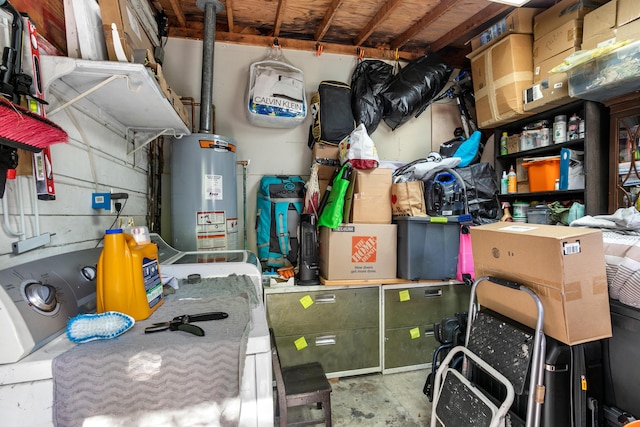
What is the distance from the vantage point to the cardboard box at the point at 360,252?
2275 millimetres

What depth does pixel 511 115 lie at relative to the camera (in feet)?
8.42

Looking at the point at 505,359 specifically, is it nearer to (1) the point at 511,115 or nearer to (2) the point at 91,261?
(2) the point at 91,261

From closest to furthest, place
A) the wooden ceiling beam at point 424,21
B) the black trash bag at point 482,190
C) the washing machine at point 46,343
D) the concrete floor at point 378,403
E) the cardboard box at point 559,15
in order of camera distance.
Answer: the washing machine at point 46,343 < the concrete floor at point 378,403 < the cardboard box at point 559,15 < the wooden ceiling beam at point 424,21 < the black trash bag at point 482,190

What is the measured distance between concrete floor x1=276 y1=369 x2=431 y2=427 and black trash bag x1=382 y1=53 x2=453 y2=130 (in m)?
2.24

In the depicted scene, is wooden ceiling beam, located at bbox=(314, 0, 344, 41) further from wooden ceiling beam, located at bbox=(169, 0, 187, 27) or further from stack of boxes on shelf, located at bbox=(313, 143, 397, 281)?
stack of boxes on shelf, located at bbox=(313, 143, 397, 281)

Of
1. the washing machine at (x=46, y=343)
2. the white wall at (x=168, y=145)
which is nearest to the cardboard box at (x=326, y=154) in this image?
the white wall at (x=168, y=145)

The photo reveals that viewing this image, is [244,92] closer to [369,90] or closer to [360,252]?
[369,90]

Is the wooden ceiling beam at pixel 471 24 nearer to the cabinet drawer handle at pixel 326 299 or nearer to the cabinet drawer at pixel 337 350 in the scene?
the cabinet drawer handle at pixel 326 299

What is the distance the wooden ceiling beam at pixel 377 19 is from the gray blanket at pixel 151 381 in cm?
258

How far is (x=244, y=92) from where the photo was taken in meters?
2.83

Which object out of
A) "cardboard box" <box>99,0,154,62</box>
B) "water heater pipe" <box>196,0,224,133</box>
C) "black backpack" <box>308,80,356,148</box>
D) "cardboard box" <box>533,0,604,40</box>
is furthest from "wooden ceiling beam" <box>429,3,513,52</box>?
"cardboard box" <box>99,0,154,62</box>

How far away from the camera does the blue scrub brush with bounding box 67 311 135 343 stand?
79cm

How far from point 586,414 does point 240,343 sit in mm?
1432

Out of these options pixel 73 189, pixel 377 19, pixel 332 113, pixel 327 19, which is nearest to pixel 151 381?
pixel 73 189
